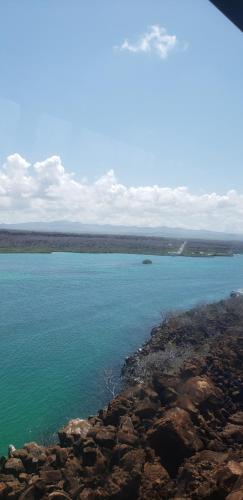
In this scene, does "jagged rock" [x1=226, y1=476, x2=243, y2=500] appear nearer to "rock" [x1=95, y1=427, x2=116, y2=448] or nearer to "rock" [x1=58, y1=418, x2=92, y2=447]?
"rock" [x1=95, y1=427, x2=116, y2=448]

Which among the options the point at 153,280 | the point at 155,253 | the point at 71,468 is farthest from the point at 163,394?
the point at 155,253

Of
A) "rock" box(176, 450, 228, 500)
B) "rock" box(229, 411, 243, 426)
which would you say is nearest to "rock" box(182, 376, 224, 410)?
"rock" box(229, 411, 243, 426)

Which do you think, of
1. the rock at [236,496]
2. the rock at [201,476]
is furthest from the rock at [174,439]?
the rock at [236,496]

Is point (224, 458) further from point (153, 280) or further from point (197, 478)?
point (153, 280)

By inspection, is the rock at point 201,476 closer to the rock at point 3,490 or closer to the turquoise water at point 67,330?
the rock at point 3,490

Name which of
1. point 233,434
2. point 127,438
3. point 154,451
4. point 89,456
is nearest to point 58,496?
point 89,456

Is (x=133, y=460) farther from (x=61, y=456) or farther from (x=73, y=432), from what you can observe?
(x=73, y=432)

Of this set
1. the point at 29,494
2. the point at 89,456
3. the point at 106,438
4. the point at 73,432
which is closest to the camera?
the point at 29,494
